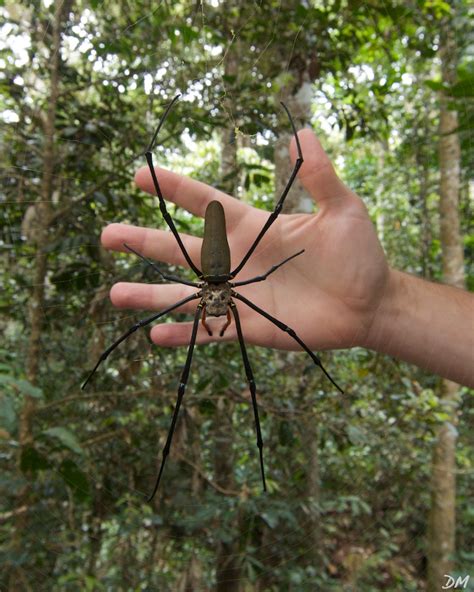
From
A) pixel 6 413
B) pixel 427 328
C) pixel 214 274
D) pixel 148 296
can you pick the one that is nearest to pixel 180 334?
pixel 148 296

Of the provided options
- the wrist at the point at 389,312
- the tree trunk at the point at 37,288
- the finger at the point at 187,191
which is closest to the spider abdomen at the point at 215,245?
the finger at the point at 187,191

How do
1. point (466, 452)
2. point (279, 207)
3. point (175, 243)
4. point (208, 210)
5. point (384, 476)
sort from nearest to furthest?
point (208, 210), point (279, 207), point (175, 243), point (384, 476), point (466, 452)

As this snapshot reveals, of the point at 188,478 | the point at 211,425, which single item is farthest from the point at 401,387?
the point at 188,478

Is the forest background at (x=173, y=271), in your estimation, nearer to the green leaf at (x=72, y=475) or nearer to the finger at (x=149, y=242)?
the green leaf at (x=72, y=475)

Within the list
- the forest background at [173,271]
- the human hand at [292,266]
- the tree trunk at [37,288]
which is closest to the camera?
the human hand at [292,266]

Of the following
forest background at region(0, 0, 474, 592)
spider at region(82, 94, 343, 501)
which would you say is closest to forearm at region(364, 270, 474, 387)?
spider at region(82, 94, 343, 501)

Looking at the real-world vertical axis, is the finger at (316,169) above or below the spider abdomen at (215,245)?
above

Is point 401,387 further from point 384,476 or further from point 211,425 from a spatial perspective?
point 211,425
